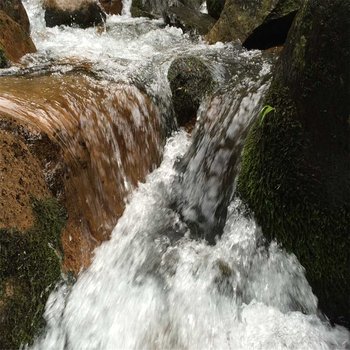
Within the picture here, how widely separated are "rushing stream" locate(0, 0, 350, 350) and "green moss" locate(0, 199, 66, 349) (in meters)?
0.14

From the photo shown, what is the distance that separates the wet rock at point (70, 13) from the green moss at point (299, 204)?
742 centimetres

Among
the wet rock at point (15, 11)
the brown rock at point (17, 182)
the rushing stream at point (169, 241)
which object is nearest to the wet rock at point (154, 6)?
the wet rock at point (15, 11)

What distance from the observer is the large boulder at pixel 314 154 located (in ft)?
8.05

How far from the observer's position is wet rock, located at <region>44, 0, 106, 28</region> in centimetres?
895

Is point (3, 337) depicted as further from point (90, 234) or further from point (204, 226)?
point (204, 226)

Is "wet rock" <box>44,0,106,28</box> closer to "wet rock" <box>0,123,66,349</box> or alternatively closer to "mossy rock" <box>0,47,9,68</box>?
"mossy rock" <box>0,47,9,68</box>

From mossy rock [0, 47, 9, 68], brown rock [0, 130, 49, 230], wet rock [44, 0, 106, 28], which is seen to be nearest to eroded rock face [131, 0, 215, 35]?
wet rock [44, 0, 106, 28]

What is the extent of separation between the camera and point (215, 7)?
29.1 ft

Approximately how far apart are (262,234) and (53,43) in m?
5.43

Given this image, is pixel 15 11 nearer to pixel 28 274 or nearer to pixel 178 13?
pixel 178 13

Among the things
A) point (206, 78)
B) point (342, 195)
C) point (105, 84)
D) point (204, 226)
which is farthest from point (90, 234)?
point (206, 78)

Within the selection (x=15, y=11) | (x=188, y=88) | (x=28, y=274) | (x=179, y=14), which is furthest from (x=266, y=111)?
(x=179, y=14)

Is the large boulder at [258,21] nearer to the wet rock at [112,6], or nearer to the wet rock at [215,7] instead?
the wet rock at [215,7]

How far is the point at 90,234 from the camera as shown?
3.34 m
